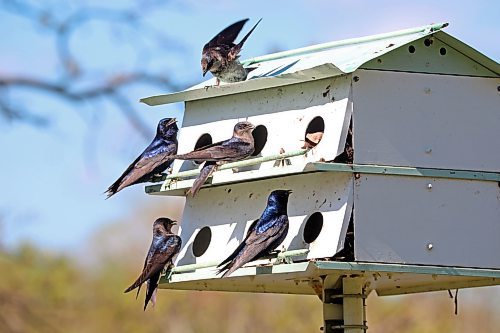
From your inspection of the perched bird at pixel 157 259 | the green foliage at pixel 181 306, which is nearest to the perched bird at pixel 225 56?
the perched bird at pixel 157 259

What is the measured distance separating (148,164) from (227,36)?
76 centimetres

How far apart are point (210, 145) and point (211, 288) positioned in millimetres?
698

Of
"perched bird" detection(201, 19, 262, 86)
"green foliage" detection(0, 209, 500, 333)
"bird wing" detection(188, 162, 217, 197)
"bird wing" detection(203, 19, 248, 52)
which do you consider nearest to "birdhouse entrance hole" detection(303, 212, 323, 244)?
"bird wing" detection(188, 162, 217, 197)

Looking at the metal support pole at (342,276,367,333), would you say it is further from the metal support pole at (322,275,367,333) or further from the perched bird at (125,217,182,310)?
the perched bird at (125,217,182,310)

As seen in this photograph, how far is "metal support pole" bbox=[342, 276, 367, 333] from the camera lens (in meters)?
6.69

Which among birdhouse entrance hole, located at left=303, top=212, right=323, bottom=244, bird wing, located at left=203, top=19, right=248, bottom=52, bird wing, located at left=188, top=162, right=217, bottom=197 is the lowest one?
birdhouse entrance hole, located at left=303, top=212, right=323, bottom=244

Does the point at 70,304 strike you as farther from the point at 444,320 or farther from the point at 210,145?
the point at 210,145

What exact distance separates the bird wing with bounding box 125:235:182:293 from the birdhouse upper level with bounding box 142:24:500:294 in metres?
0.19

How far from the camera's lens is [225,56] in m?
7.26

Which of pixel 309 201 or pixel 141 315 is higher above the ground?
pixel 141 315

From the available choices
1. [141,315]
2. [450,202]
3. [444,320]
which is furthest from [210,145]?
[141,315]

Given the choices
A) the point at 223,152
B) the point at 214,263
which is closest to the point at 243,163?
the point at 223,152

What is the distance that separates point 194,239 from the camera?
289 inches

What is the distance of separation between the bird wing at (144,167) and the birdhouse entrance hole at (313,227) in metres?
0.80
